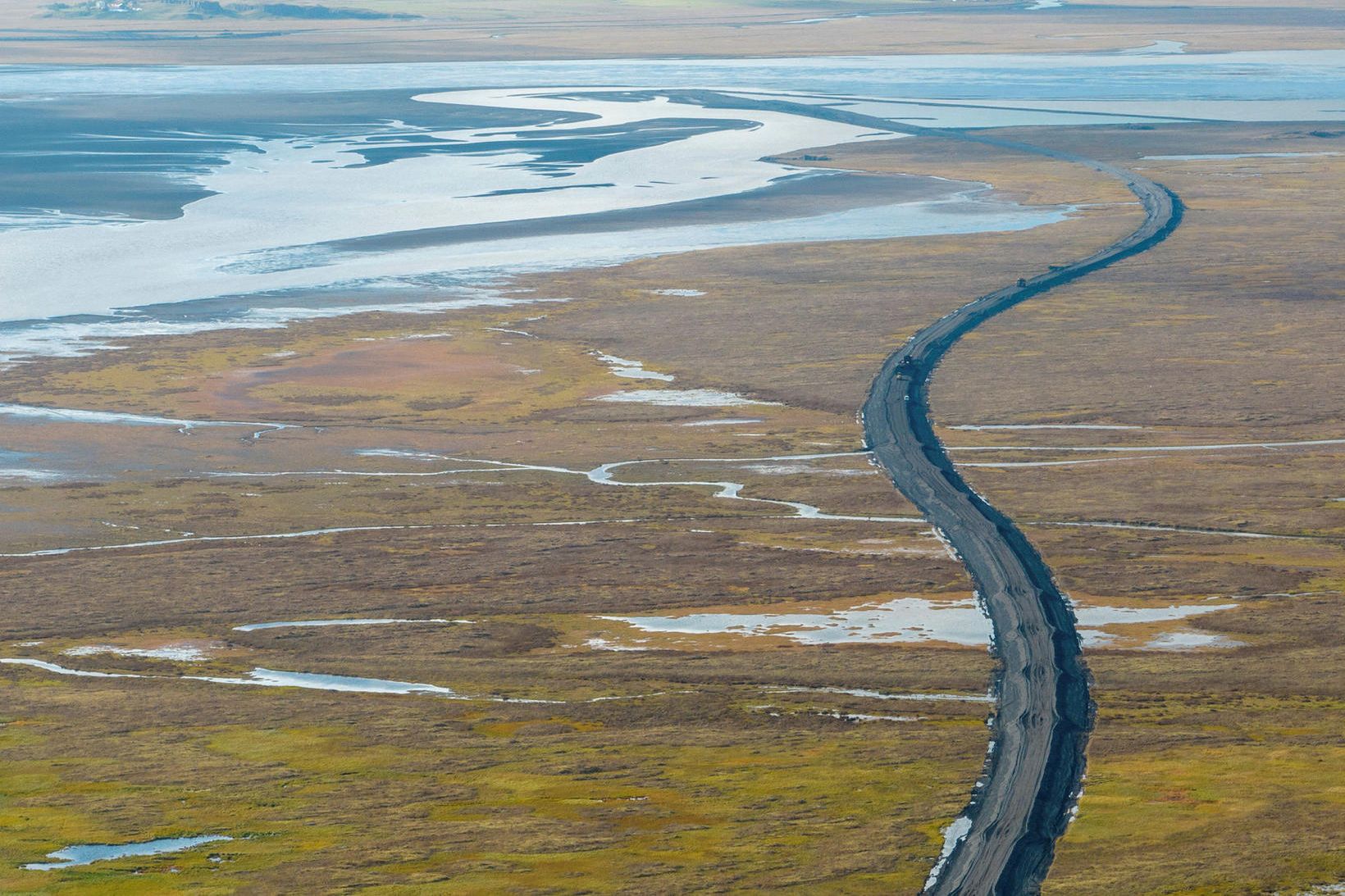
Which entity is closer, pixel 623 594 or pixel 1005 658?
pixel 1005 658

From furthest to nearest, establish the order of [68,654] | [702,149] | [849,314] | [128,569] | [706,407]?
[702,149]
[849,314]
[706,407]
[128,569]
[68,654]

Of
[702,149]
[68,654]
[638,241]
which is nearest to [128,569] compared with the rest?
[68,654]

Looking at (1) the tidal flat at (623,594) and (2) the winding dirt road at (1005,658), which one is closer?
(2) the winding dirt road at (1005,658)

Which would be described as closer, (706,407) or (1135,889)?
(1135,889)

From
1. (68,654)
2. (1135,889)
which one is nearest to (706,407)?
(68,654)

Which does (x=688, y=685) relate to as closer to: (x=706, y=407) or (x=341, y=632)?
(x=341, y=632)

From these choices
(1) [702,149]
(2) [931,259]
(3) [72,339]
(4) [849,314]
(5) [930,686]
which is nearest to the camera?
(5) [930,686]

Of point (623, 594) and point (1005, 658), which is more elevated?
point (1005, 658)

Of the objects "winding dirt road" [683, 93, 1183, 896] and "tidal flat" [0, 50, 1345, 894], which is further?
"tidal flat" [0, 50, 1345, 894]
